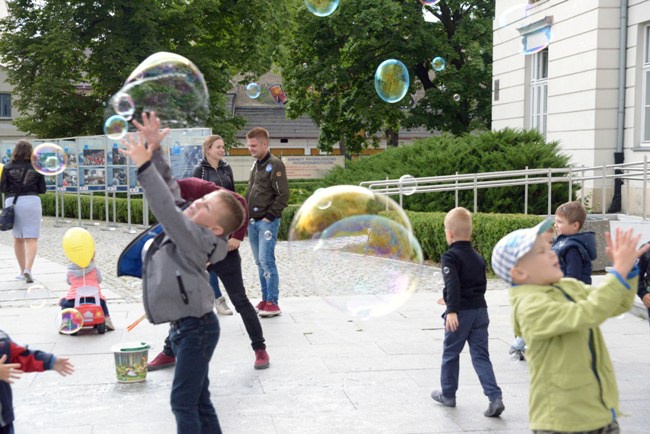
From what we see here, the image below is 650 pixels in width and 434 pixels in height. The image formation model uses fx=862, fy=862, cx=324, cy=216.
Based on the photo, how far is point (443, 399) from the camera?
18.5 feet

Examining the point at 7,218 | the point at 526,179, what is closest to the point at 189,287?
the point at 7,218

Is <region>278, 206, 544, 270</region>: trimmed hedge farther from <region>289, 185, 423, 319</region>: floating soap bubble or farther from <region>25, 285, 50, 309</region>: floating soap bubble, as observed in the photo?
<region>289, 185, 423, 319</region>: floating soap bubble

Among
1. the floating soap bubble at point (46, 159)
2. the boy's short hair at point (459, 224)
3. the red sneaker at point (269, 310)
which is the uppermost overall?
the floating soap bubble at point (46, 159)

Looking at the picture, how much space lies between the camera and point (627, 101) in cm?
1625

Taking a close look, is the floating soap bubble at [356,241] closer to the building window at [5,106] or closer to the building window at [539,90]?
the building window at [539,90]

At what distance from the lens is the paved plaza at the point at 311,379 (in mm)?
5312

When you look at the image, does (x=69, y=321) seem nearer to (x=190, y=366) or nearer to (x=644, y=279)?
(x=190, y=366)

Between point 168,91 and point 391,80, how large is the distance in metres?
6.33

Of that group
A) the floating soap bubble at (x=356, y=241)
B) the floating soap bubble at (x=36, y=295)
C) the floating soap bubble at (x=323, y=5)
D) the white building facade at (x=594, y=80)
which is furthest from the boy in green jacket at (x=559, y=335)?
the white building facade at (x=594, y=80)

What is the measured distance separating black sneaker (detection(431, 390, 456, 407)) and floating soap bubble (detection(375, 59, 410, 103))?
5811 mm

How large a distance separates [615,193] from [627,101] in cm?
184

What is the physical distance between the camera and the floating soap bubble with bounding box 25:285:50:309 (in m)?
9.58

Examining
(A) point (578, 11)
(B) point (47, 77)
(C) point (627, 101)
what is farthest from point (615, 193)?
(B) point (47, 77)

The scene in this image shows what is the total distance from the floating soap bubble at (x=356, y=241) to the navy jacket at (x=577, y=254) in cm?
109
